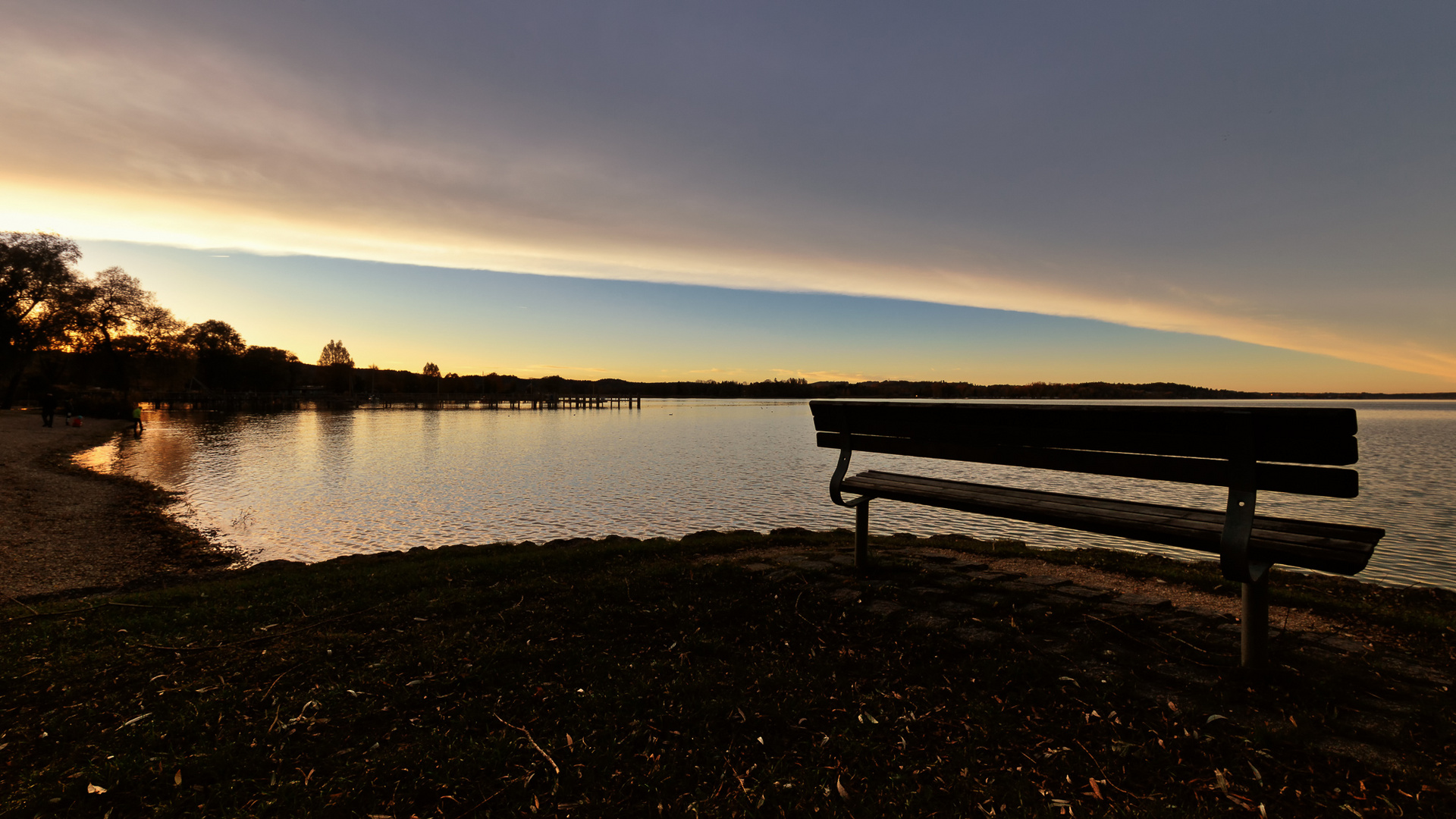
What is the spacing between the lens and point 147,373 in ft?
229

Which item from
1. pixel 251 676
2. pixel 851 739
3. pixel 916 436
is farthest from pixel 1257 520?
pixel 251 676

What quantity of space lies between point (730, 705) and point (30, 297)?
77.5m

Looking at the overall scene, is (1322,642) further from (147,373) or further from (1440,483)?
(147,373)

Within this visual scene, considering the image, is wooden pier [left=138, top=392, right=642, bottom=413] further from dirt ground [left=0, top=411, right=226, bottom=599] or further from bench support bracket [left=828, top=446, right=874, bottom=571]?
bench support bracket [left=828, top=446, right=874, bottom=571]

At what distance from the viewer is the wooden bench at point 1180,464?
3330 millimetres

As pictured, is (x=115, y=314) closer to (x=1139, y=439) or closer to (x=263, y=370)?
(x=263, y=370)

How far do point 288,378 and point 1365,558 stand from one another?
172158 mm

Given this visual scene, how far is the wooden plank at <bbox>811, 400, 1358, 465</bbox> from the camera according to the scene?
129 inches

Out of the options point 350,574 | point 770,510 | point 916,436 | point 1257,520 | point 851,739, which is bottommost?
point 770,510

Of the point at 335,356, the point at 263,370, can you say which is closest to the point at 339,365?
the point at 335,356

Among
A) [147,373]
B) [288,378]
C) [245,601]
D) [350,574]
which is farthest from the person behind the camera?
[288,378]

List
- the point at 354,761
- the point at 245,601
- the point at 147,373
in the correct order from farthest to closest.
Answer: the point at 147,373
the point at 245,601
the point at 354,761

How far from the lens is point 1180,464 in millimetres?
3922

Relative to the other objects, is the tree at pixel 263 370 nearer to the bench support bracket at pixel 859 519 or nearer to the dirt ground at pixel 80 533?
the dirt ground at pixel 80 533
